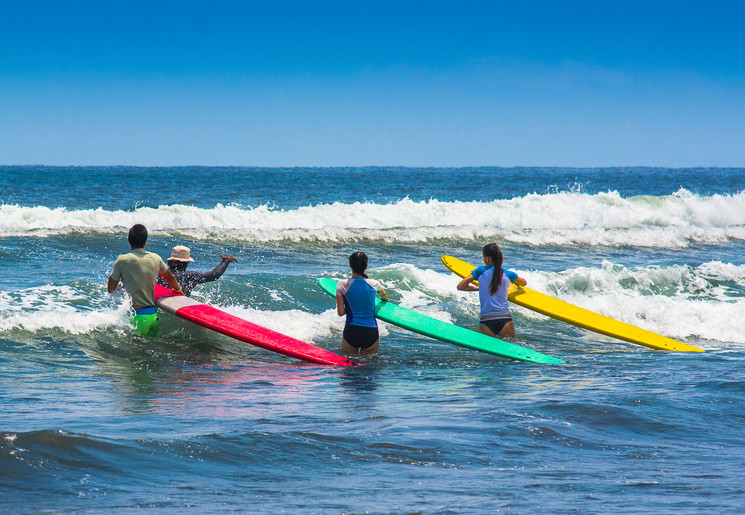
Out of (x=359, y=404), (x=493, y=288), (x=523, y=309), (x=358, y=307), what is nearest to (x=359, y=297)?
(x=358, y=307)

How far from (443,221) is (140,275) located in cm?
1953

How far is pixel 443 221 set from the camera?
86.0ft

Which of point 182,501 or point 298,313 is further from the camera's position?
point 298,313

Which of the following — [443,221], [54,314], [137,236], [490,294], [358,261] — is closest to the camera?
[137,236]

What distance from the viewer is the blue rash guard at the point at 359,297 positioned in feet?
24.8

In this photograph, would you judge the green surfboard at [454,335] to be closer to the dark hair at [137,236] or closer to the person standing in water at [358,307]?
the person standing in water at [358,307]

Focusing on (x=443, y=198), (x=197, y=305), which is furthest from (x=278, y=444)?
(x=443, y=198)

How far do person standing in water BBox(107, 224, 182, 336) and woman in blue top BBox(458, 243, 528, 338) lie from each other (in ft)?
10.7

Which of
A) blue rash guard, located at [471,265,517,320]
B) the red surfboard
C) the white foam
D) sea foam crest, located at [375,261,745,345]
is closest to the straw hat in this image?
the red surfboard

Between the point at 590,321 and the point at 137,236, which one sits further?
the point at 590,321

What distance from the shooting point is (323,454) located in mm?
4410

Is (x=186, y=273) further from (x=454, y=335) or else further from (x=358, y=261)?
(x=454, y=335)

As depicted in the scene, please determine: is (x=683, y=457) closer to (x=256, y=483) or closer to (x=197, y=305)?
(x=256, y=483)

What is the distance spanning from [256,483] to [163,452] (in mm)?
681
